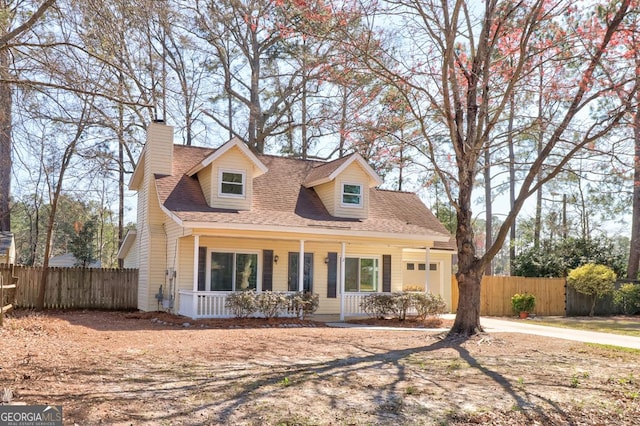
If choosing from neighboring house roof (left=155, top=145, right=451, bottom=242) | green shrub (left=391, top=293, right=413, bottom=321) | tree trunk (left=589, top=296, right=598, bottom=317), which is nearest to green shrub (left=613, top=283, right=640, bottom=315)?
tree trunk (left=589, top=296, right=598, bottom=317)

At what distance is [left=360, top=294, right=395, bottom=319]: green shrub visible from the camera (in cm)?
1803

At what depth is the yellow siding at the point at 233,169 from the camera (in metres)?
18.4

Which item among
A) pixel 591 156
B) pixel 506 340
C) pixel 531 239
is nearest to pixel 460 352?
pixel 506 340

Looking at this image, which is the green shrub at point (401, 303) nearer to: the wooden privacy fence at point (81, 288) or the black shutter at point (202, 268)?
the black shutter at point (202, 268)

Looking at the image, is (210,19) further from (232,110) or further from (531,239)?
(531,239)

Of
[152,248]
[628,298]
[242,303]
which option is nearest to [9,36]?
[242,303]

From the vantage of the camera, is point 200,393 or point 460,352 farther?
point 460,352

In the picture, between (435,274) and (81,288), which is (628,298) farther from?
(81,288)

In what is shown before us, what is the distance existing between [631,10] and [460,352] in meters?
7.66

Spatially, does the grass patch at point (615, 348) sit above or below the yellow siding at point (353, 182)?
below

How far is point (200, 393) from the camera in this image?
6941 millimetres

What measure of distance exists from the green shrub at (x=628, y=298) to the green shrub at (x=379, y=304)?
38.9 ft

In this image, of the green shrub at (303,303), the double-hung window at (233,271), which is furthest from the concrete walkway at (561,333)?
the double-hung window at (233,271)

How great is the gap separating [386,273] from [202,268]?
22.6 ft
